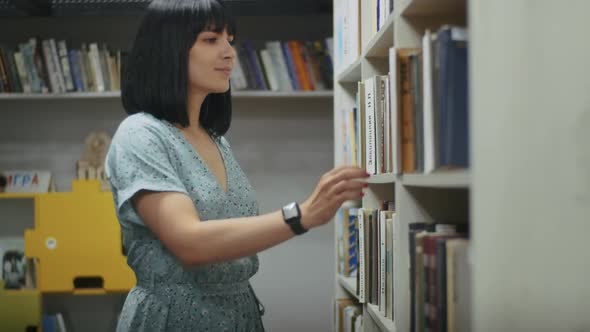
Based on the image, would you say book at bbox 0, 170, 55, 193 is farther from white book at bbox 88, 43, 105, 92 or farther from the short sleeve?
the short sleeve

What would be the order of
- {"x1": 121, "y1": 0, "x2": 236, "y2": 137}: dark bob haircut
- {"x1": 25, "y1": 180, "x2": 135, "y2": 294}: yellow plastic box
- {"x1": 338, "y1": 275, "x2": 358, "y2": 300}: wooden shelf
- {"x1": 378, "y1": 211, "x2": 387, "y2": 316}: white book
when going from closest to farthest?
{"x1": 121, "y1": 0, "x2": 236, "y2": 137}: dark bob haircut < {"x1": 378, "y1": 211, "x2": 387, "y2": 316}: white book < {"x1": 338, "y1": 275, "x2": 358, "y2": 300}: wooden shelf < {"x1": 25, "y1": 180, "x2": 135, "y2": 294}: yellow plastic box

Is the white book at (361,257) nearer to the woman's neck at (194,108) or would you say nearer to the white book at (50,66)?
the woman's neck at (194,108)

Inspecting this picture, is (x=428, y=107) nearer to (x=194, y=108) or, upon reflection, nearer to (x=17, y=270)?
(x=194, y=108)

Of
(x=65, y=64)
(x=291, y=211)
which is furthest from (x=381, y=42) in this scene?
(x=65, y=64)

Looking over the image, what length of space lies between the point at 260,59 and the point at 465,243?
2226mm

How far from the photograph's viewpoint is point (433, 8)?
1168mm

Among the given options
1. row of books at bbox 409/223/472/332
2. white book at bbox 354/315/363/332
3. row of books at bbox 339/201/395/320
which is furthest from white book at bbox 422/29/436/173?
white book at bbox 354/315/363/332

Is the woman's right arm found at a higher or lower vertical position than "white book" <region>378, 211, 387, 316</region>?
higher

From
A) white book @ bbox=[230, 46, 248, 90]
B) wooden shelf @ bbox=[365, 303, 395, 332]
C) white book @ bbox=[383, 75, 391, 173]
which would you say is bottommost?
wooden shelf @ bbox=[365, 303, 395, 332]

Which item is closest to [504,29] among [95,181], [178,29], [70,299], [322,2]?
[178,29]

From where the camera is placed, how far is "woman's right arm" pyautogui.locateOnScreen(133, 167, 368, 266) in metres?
1.20

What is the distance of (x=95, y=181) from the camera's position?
3.02 m

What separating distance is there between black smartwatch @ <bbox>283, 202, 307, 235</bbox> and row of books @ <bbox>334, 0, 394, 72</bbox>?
0.53 m

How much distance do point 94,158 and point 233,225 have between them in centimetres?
211
